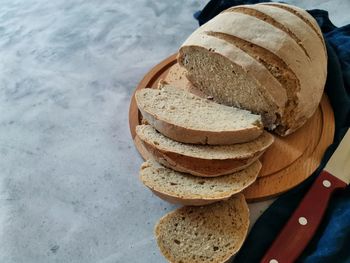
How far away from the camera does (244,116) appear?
162 cm

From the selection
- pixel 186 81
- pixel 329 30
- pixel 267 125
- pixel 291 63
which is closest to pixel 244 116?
pixel 267 125

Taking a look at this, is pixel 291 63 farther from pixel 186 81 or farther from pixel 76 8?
pixel 76 8

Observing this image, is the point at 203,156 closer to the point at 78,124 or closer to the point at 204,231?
the point at 204,231

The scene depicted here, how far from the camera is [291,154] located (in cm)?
160

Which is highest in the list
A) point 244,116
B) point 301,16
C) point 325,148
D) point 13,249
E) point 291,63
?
point 301,16

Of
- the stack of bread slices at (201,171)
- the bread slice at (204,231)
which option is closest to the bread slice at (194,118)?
the stack of bread slices at (201,171)

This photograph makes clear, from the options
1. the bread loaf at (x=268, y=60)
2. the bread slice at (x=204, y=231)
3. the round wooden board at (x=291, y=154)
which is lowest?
the bread slice at (x=204, y=231)

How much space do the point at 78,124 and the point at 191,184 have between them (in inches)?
28.5

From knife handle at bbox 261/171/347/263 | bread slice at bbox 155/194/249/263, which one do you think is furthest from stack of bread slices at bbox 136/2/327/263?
knife handle at bbox 261/171/347/263

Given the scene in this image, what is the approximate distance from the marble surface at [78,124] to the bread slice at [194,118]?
A: 22 centimetres

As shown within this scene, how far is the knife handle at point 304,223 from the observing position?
1269 mm

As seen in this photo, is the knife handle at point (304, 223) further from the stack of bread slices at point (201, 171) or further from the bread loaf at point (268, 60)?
the bread loaf at point (268, 60)

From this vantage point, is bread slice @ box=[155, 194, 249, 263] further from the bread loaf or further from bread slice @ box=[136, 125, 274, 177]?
the bread loaf

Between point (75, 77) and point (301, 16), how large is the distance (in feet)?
3.96
